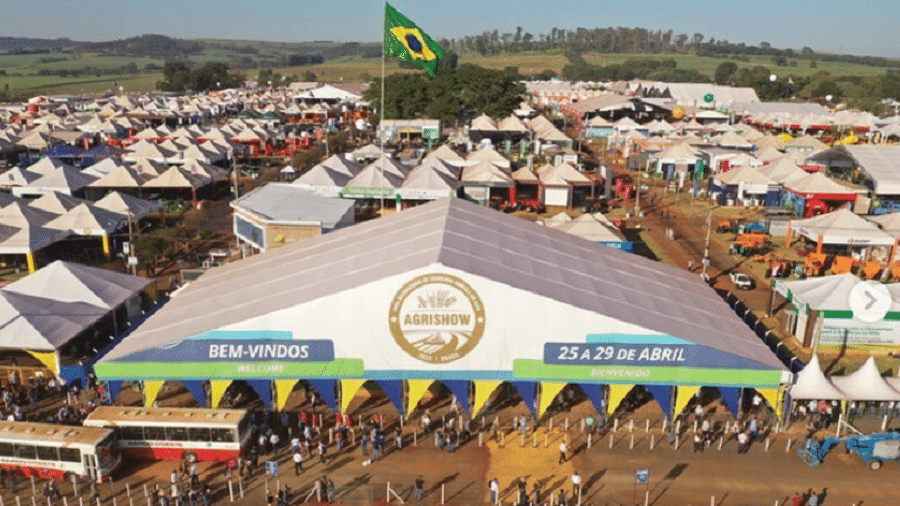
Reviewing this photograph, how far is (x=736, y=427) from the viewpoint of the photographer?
2295 cm

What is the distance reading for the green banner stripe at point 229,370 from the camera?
21938 mm

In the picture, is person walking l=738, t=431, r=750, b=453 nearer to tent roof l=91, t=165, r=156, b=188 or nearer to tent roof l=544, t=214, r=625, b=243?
tent roof l=544, t=214, r=625, b=243

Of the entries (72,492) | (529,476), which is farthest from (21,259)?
(529,476)

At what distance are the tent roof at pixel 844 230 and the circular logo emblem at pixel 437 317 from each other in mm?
29733

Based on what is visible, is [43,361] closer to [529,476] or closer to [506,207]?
[529,476]

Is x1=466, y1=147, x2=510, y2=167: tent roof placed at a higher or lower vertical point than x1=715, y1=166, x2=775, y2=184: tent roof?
higher

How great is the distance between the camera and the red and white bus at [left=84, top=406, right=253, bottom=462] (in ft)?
70.1

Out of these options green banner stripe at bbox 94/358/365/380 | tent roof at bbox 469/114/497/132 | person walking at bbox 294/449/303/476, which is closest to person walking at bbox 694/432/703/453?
green banner stripe at bbox 94/358/365/380

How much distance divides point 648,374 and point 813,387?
6247 millimetres

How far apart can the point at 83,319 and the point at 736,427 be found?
2555 centimetres

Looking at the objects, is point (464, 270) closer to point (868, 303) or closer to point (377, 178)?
point (868, 303)

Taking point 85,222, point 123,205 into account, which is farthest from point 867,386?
point 123,205

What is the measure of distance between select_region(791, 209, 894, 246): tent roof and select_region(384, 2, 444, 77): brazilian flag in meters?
26.6

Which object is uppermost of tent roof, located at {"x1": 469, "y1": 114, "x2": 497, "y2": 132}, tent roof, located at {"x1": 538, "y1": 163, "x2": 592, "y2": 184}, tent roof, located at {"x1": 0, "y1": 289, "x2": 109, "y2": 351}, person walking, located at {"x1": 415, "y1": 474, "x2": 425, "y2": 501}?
tent roof, located at {"x1": 469, "y1": 114, "x2": 497, "y2": 132}
